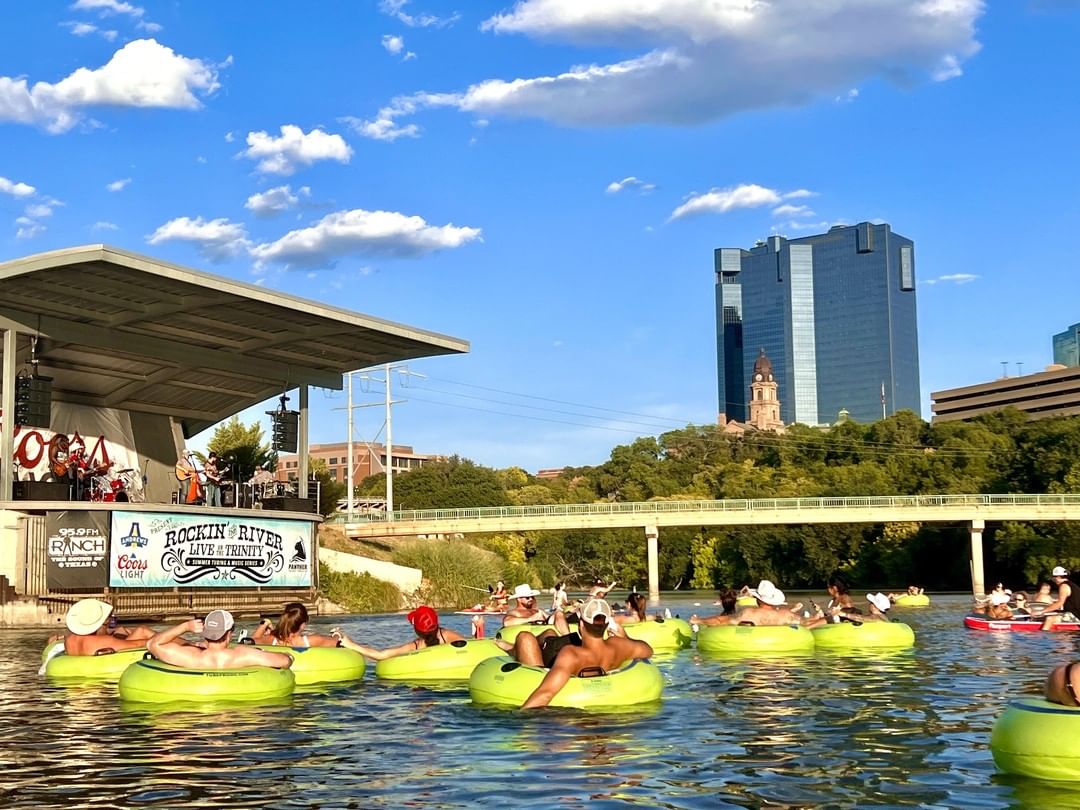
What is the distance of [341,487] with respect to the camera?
63031mm

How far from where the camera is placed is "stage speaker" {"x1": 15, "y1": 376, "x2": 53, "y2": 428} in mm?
31750

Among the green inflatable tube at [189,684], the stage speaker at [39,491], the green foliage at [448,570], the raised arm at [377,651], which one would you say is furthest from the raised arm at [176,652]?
the green foliage at [448,570]

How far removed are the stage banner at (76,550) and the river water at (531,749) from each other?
1530 cm

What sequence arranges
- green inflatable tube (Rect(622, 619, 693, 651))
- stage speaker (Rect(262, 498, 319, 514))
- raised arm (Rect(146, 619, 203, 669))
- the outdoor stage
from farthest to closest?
stage speaker (Rect(262, 498, 319, 514))
the outdoor stage
green inflatable tube (Rect(622, 619, 693, 651))
raised arm (Rect(146, 619, 203, 669))

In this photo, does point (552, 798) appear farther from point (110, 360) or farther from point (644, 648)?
point (110, 360)

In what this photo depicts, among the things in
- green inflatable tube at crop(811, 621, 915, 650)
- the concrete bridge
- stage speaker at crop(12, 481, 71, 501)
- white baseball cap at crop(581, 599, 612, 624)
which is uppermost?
stage speaker at crop(12, 481, 71, 501)

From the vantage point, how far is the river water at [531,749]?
28.8ft

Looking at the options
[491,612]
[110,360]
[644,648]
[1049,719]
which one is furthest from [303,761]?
[110,360]

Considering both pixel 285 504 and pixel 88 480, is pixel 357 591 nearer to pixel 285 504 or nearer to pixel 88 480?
pixel 285 504

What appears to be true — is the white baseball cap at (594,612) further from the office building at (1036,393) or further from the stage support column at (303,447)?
the office building at (1036,393)

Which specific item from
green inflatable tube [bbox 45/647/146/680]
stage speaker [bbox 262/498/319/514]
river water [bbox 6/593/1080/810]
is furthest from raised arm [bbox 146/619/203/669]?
stage speaker [bbox 262/498/319/514]

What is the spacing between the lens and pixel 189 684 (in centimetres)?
1420

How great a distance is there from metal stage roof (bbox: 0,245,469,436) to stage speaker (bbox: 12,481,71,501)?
3966mm

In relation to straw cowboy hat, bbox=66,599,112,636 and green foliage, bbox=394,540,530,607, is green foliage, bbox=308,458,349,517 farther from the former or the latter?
straw cowboy hat, bbox=66,599,112,636
